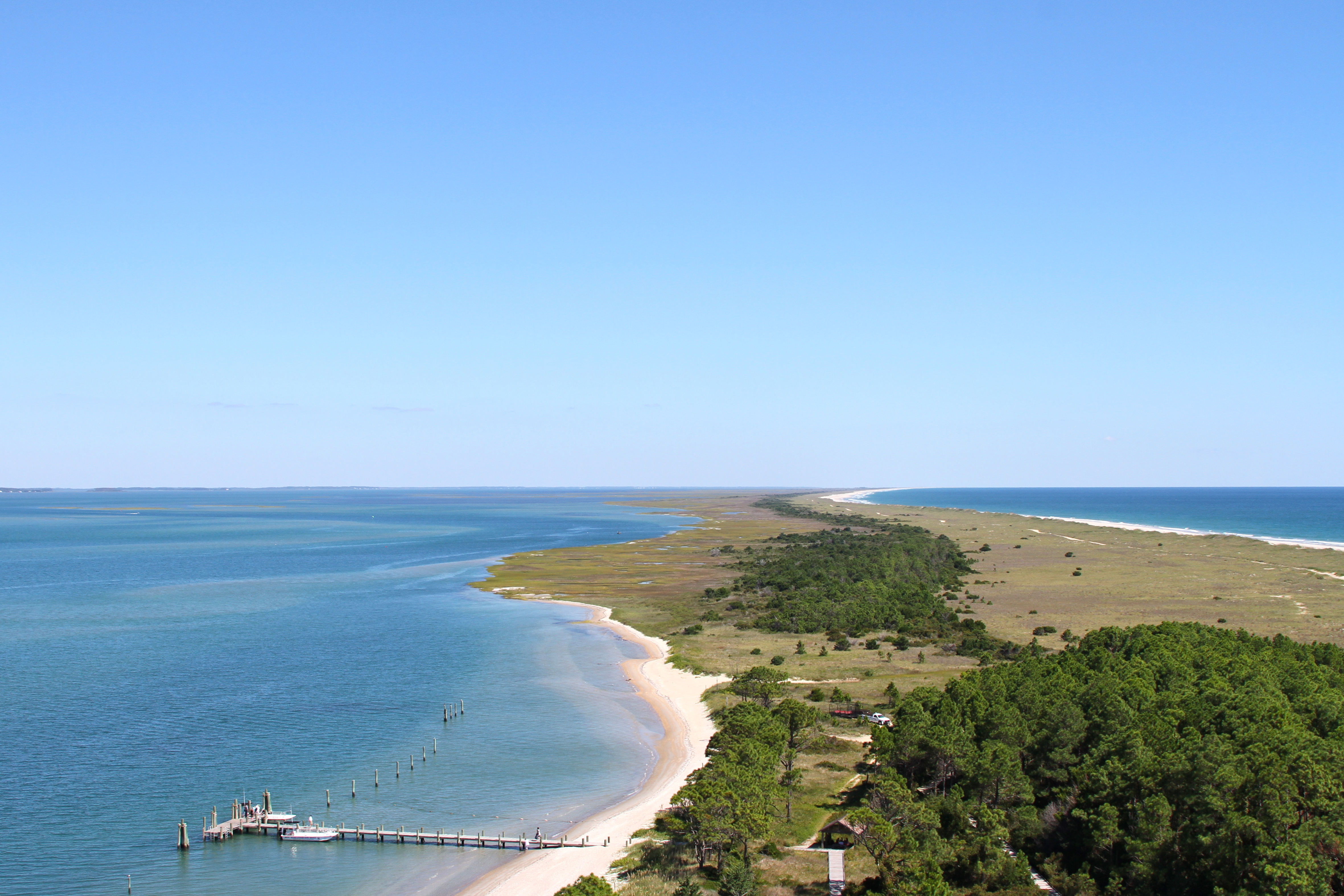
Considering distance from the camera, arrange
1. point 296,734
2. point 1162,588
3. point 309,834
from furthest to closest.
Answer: point 1162,588 → point 296,734 → point 309,834

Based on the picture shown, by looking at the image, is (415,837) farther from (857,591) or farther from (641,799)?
(857,591)

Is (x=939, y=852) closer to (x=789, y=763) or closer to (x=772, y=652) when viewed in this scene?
(x=789, y=763)

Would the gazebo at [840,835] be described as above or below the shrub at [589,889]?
below

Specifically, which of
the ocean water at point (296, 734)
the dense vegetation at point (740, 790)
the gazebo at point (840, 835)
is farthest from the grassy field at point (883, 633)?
the ocean water at point (296, 734)

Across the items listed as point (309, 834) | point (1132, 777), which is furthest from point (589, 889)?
point (1132, 777)

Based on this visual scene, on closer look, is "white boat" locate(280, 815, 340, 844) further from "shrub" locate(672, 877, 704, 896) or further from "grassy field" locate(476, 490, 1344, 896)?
"shrub" locate(672, 877, 704, 896)

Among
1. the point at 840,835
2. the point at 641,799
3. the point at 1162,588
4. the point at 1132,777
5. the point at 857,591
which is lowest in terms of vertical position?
the point at 641,799

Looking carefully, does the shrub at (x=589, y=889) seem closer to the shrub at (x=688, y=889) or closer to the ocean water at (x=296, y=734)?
the shrub at (x=688, y=889)

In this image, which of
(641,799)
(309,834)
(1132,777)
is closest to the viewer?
(1132,777)

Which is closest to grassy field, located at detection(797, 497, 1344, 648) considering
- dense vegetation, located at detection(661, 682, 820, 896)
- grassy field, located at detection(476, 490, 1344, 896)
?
grassy field, located at detection(476, 490, 1344, 896)
